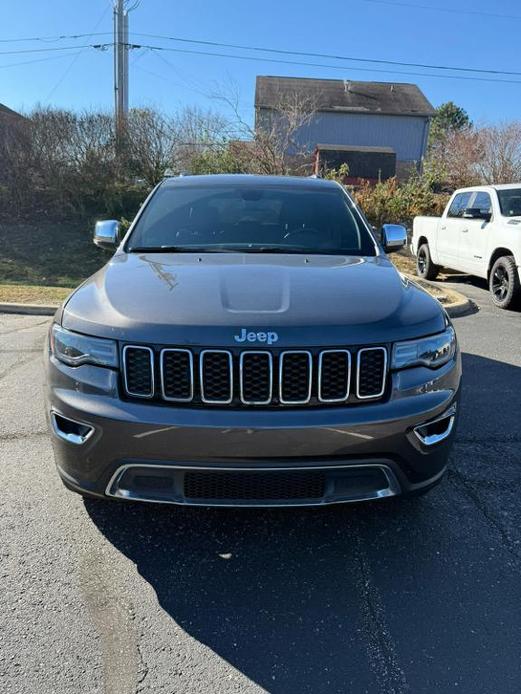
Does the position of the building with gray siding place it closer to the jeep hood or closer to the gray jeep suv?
the jeep hood

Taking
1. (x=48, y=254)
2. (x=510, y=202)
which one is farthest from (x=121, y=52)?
(x=510, y=202)

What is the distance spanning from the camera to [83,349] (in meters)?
2.36

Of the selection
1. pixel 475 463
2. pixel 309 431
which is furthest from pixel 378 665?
pixel 475 463

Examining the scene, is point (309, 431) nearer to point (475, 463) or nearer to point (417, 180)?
point (475, 463)

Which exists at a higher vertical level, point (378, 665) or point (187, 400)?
point (187, 400)

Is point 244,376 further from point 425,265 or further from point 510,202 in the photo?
point 425,265

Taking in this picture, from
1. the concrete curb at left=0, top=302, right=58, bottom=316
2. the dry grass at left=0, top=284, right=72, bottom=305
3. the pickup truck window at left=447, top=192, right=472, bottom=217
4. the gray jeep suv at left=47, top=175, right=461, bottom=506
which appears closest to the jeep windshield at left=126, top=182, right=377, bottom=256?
the gray jeep suv at left=47, top=175, right=461, bottom=506

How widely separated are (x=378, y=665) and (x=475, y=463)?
1842mm

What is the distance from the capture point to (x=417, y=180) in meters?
16.2

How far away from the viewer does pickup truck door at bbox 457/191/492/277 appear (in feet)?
29.4

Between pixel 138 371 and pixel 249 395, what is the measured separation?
0.47 m

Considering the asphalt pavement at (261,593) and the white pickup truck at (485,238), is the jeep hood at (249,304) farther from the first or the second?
the white pickup truck at (485,238)

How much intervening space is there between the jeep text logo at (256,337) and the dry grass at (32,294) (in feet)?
21.2

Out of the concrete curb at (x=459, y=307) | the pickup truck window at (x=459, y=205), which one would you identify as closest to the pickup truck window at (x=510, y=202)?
the pickup truck window at (x=459, y=205)
